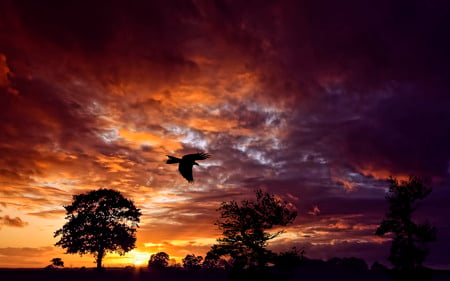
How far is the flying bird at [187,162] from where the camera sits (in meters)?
21.5

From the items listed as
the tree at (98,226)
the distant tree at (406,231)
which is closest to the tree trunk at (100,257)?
the tree at (98,226)

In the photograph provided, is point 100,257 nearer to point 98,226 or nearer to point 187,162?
point 98,226

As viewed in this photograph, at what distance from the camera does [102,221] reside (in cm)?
6412

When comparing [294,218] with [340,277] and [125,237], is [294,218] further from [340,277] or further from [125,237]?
[340,277]

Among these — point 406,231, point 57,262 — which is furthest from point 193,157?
point 57,262

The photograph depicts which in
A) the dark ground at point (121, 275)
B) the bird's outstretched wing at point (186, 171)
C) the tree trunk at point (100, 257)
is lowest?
the dark ground at point (121, 275)

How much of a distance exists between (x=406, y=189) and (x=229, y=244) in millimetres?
22117

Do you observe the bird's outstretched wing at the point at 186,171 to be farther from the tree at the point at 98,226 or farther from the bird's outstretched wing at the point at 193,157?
the tree at the point at 98,226

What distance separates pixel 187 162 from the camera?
872 inches

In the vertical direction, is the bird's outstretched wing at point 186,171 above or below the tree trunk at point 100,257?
above

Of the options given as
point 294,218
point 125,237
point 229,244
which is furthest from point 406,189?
point 125,237

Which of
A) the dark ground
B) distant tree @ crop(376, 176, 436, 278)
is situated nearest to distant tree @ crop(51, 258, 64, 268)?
the dark ground

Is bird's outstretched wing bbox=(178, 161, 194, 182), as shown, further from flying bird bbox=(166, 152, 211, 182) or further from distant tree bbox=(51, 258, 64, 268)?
distant tree bbox=(51, 258, 64, 268)

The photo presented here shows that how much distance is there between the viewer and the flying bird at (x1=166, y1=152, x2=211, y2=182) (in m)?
21.5
